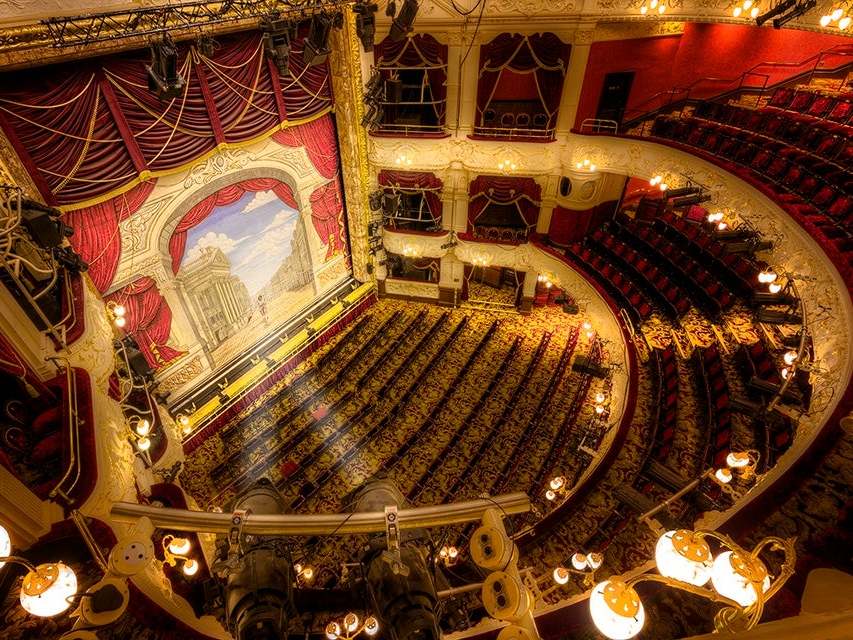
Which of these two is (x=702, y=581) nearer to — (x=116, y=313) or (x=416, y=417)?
(x=416, y=417)

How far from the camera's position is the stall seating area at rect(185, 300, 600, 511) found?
7.50m

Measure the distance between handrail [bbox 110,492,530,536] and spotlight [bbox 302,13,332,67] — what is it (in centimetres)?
820

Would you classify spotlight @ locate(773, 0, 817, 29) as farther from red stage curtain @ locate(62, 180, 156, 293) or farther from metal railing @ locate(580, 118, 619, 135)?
red stage curtain @ locate(62, 180, 156, 293)

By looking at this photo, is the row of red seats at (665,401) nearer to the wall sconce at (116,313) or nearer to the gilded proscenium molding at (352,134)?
the gilded proscenium molding at (352,134)

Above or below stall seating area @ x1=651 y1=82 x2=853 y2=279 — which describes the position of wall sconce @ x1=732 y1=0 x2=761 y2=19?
above

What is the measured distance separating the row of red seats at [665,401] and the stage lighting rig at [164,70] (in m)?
8.67

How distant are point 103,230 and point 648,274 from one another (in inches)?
411

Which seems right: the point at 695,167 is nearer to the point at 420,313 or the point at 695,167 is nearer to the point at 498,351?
the point at 498,351

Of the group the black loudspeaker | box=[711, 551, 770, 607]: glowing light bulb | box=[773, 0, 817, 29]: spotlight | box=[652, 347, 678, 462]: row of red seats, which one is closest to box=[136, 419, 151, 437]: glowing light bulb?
box=[711, 551, 770, 607]: glowing light bulb

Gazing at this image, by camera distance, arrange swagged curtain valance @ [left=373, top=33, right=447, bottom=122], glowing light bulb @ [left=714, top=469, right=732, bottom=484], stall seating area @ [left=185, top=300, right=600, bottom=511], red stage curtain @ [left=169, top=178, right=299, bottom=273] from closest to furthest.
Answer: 1. glowing light bulb @ [left=714, top=469, right=732, bottom=484]
2. red stage curtain @ [left=169, top=178, right=299, bottom=273]
3. stall seating area @ [left=185, top=300, right=600, bottom=511]
4. swagged curtain valance @ [left=373, top=33, right=447, bottom=122]

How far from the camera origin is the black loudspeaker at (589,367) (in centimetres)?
889

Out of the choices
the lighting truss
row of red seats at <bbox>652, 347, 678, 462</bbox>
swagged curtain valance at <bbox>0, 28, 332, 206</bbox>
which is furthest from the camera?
row of red seats at <bbox>652, 347, 678, 462</bbox>

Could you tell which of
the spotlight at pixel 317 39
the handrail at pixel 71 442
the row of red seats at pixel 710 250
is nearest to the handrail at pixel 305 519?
the handrail at pixel 71 442

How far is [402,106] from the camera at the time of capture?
10023 mm
